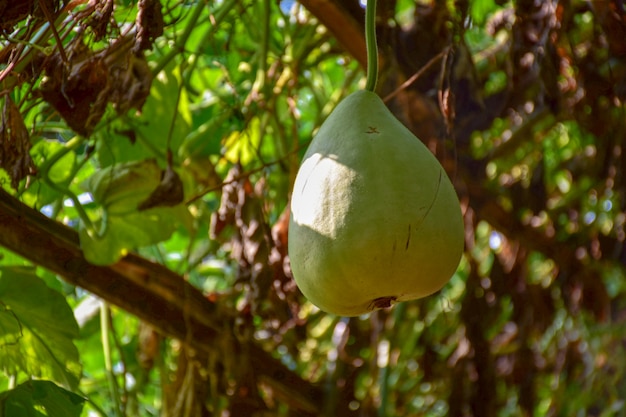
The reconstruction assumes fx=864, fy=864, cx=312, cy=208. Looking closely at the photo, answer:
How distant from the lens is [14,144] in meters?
0.77

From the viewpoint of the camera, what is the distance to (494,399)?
1142 millimetres

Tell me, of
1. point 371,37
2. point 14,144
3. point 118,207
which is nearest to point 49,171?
point 118,207

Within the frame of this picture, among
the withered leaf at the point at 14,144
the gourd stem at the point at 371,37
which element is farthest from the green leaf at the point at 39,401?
the gourd stem at the point at 371,37

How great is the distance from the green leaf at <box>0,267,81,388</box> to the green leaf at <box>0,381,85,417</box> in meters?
0.09

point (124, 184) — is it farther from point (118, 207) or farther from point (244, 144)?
point (244, 144)

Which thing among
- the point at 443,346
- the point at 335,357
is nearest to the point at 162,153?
the point at 335,357

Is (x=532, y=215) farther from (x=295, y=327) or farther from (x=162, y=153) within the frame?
(x=162, y=153)

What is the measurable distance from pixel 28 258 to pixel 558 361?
79 cm

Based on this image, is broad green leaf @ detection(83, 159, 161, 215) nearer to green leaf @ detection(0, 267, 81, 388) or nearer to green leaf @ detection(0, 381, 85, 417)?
green leaf @ detection(0, 267, 81, 388)

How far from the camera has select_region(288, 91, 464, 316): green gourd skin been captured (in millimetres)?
538

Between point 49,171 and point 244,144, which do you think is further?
point 244,144

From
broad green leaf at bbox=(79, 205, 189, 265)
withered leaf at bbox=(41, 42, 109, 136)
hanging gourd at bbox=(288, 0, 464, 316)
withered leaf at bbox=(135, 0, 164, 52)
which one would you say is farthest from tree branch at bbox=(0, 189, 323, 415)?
hanging gourd at bbox=(288, 0, 464, 316)

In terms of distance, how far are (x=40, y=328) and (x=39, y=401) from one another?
0.45 feet

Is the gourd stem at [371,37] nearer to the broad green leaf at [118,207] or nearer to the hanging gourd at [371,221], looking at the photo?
the hanging gourd at [371,221]
